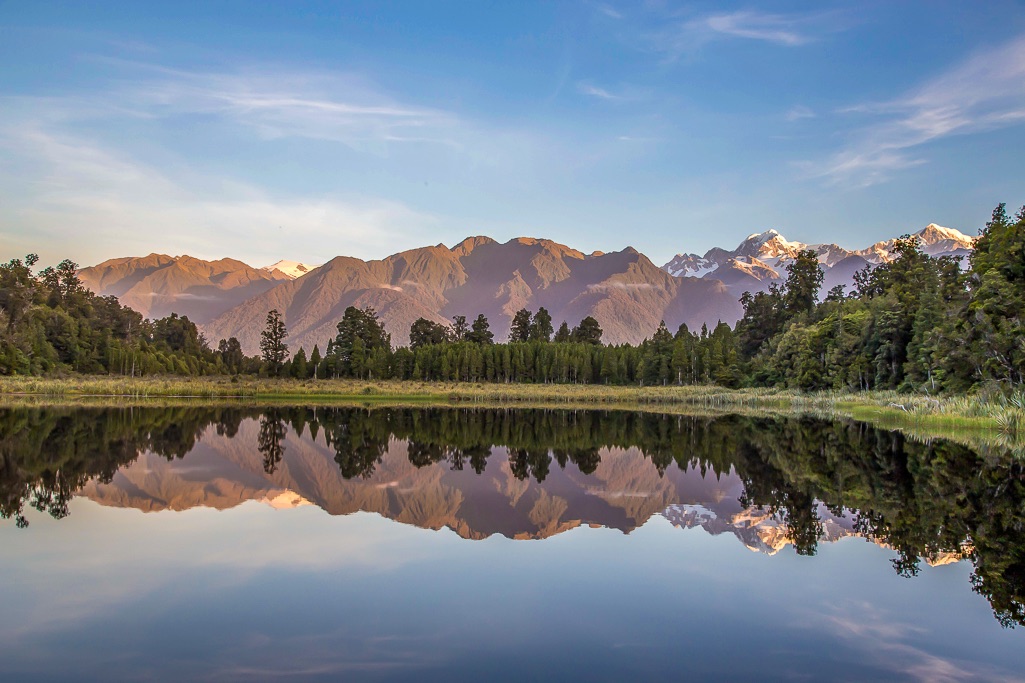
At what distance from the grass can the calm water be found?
40.7ft

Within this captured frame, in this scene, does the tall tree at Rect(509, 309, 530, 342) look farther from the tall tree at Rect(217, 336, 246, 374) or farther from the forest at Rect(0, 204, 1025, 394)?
the tall tree at Rect(217, 336, 246, 374)

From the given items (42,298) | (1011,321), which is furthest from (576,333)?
(1011,321)

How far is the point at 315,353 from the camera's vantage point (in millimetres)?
98812

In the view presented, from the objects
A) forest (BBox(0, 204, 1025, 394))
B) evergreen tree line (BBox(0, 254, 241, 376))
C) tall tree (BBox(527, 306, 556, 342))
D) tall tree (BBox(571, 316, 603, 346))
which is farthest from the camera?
tall tree (BBox(527, 306, 556, 342))

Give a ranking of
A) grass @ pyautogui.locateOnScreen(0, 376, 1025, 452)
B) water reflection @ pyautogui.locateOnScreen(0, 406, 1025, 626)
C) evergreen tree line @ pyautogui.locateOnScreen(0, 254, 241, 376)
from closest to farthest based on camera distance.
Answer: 1. water reflection @ pyautogui.locateOnScreen(0, 406, 1025, 626)
2. grass @ pyautogui.locateOnScreen(0, 376, 1025, 452)
3. evergreen tree line @ pyautogui.locateOnScreen(0, 254, 241, 376)

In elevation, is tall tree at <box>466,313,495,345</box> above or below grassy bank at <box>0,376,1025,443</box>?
above

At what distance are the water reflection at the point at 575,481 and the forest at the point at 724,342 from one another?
17.4 m

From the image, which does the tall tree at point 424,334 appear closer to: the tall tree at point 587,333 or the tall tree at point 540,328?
the tall tree at point 540,328

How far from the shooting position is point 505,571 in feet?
30.0

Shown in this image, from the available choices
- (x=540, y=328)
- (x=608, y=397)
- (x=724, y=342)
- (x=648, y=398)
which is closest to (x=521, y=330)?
(x=540, y=328)

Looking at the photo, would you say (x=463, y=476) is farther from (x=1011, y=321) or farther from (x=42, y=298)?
(x=42, y=298)

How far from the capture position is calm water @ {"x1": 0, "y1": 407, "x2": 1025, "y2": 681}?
628 cm

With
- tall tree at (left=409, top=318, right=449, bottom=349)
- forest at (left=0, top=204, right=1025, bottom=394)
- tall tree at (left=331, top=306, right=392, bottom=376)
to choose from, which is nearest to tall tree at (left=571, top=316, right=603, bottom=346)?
forest at (left=0, top=204, right=1025, bottom=394)

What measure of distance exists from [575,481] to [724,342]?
96540mm
